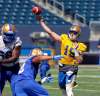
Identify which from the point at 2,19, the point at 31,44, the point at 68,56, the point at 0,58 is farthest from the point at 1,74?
the point at 2,19

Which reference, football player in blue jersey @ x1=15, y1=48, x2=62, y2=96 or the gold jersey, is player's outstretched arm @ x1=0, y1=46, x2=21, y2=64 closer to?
football player in blue jersey @ x1=15, y1=48, x2=62, y2=96

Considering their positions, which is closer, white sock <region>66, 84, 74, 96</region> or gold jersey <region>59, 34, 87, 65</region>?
gold jersey <region>59, 34, 87, 65</region>

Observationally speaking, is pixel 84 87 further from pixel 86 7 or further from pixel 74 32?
pixel 86 7

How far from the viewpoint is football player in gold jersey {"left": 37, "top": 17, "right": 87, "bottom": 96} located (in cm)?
893

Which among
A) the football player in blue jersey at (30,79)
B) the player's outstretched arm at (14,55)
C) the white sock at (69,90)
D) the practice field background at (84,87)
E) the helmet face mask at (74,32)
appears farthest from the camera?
the practice field background at (84,87)

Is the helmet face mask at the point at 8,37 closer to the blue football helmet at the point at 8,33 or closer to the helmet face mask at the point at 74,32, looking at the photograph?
the blue football helmet at the point at 8,33

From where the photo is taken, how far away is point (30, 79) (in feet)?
22.6

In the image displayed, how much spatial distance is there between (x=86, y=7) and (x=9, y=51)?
18843 millimetres

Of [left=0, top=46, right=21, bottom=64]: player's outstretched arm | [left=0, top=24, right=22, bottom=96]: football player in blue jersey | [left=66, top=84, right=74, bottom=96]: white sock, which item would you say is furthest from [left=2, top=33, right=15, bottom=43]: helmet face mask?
[left=66, top=84, right=74, bottom=96]: white sock

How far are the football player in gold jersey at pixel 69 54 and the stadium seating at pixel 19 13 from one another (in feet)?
53.2

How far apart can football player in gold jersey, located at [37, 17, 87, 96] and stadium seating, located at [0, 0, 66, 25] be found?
53.2 feet

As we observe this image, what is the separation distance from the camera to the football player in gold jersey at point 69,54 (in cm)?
893

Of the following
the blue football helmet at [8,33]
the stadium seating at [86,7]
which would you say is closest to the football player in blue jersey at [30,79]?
the blue football helmet at [8,33]

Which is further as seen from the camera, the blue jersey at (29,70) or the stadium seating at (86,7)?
the stadium seating at (86,7)
